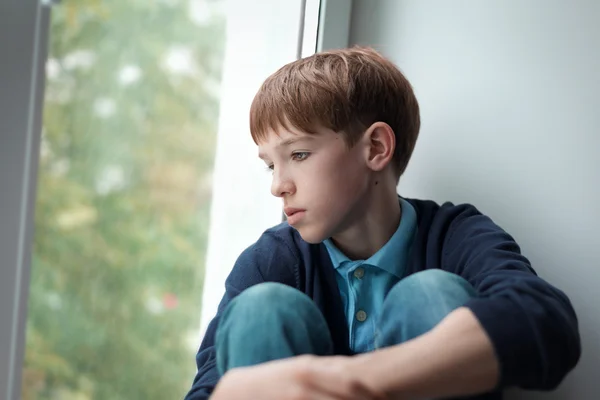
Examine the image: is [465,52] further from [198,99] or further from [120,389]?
[120,389]

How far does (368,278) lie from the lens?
1.03 meters

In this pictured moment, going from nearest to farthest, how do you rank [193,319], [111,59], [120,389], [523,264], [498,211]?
[523,264] → [498,211] → [111,59] → [120,389] → [193,319]

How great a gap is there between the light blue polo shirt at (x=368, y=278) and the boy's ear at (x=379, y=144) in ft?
0.35

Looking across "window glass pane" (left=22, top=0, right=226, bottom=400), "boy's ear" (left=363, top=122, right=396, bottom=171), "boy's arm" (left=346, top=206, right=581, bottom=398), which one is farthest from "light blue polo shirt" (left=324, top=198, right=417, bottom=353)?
"window glass pane" (left=22, top=0, right=226, bottom=400)

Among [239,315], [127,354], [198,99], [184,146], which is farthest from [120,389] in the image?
[239,315]

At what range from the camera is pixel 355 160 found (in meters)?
1.00

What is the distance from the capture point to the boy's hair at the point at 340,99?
0.98 m

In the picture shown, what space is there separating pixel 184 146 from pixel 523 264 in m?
0.87

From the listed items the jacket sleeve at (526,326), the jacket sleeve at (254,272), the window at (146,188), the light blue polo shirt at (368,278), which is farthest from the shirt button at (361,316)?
the window at (146,188)

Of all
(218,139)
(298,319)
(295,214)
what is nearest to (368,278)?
(295,214)

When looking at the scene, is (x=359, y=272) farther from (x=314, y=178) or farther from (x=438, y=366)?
(x=438, y=366)

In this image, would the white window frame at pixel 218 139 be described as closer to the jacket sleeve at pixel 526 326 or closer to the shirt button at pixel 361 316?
the shirt button at pixel 361 316

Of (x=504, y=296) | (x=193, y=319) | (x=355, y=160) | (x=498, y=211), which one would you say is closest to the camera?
(x=504, y=296)

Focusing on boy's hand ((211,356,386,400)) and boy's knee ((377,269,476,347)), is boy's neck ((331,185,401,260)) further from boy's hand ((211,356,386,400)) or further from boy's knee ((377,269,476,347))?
boy's hand ((211,356,386,400))
